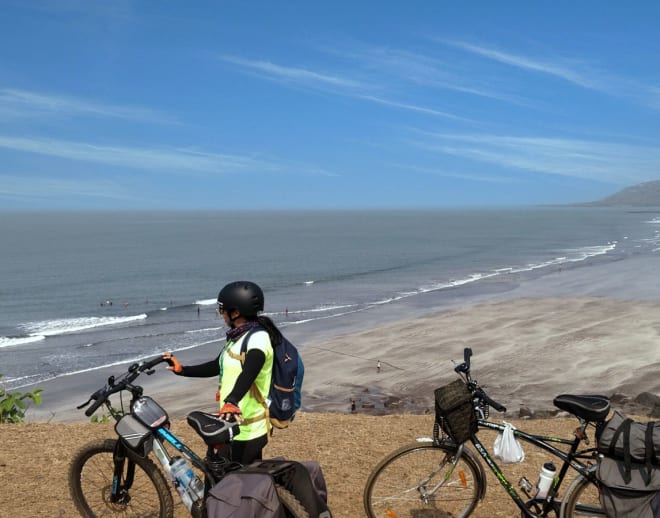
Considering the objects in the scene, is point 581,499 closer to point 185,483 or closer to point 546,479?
point 546,479

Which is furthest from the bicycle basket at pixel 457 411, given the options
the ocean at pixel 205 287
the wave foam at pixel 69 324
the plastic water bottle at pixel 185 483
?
the wave foam at pixel 69 324

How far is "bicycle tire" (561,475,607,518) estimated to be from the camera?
4355mm

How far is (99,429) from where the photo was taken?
8344 millimetres

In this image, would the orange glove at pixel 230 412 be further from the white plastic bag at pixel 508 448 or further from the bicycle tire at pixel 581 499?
the bicycle tire at pixel 581 499

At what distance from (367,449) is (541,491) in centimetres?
325

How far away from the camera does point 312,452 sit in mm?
7445

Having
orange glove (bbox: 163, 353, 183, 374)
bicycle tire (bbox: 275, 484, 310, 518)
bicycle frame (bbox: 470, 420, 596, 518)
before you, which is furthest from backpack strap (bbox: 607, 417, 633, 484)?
orange glove (bbox: 163, 353, 183, 374)

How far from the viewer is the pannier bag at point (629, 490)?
12.6 feet

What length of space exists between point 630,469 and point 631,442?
181 mm

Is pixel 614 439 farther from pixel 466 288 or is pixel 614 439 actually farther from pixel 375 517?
pixel 466 288

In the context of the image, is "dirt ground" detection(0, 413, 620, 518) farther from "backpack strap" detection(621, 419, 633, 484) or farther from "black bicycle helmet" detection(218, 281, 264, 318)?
"black bicycle helmet" detection(218, 281, 264, 318)

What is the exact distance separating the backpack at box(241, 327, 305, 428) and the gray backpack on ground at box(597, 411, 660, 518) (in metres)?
2.00

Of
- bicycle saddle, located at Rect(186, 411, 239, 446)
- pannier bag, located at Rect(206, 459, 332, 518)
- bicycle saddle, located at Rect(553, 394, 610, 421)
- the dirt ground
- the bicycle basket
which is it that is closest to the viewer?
pannier bag, located at Rect(206, 459, 332, 518)

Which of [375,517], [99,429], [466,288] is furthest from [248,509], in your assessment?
[466,288]
